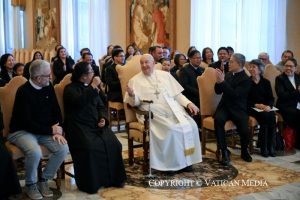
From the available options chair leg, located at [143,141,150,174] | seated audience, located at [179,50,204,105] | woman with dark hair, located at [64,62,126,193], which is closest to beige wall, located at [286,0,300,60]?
seated audience, located at [179,50,204,105]

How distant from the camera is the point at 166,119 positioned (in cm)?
492

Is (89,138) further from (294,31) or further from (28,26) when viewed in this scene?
(28,26)

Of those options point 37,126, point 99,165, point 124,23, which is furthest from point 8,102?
point 124,23

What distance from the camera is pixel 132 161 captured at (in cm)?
524

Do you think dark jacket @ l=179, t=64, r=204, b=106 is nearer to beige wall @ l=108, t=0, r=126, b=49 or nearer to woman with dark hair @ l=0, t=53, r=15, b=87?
woman with dark hair @ l=0, t=53, r=15, b=87

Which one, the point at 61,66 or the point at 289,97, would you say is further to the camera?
the point at 61,66

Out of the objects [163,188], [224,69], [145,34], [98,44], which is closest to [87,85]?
[163,188]

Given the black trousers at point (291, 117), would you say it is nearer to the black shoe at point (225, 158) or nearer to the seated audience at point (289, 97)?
the seated audience at point (289, 97)

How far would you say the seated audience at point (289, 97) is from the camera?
19.9ft

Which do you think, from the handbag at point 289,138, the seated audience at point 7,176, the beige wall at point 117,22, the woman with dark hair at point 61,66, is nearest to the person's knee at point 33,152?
the seated audience at point 7,176

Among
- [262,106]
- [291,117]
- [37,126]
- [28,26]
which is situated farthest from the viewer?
[28,26]

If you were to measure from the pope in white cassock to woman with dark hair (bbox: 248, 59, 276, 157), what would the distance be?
3.87ft

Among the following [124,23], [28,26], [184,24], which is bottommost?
[184,24]

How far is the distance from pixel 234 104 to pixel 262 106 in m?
0.49
